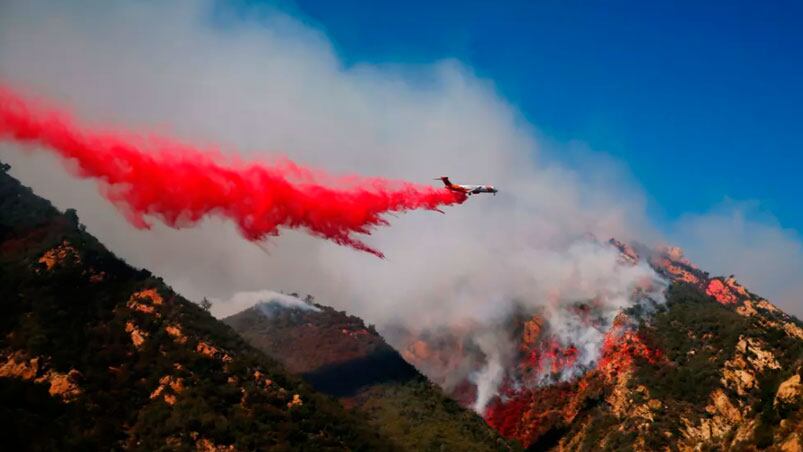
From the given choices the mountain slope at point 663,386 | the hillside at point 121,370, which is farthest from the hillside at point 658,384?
the hillside at point 121,370

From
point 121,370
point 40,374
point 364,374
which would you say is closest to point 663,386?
point 364,374

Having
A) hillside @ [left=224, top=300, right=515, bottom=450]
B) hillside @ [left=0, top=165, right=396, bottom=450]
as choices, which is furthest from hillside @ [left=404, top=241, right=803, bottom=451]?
hillside @ [left=0, top=165, right=396, bottom=450]

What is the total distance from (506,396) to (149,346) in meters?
132

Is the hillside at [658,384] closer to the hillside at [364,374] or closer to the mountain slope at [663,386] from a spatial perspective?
the mountain slope at [663,386]

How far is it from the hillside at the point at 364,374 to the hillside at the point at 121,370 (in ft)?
95.6

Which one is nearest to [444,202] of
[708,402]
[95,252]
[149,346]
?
[149,346]

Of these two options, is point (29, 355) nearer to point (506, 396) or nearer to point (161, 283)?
point (161, 283)

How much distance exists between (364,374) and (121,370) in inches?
2930

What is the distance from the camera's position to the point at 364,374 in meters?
141

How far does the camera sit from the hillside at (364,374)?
114 metres

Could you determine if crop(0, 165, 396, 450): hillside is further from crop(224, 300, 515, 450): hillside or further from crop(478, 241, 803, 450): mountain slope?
crop(478, 241, 803, 450): mountain slope

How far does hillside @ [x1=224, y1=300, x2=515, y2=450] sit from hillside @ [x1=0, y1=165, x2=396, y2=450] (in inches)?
1147

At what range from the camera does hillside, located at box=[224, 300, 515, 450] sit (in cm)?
11369

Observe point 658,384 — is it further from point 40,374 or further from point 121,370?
point 40,374
